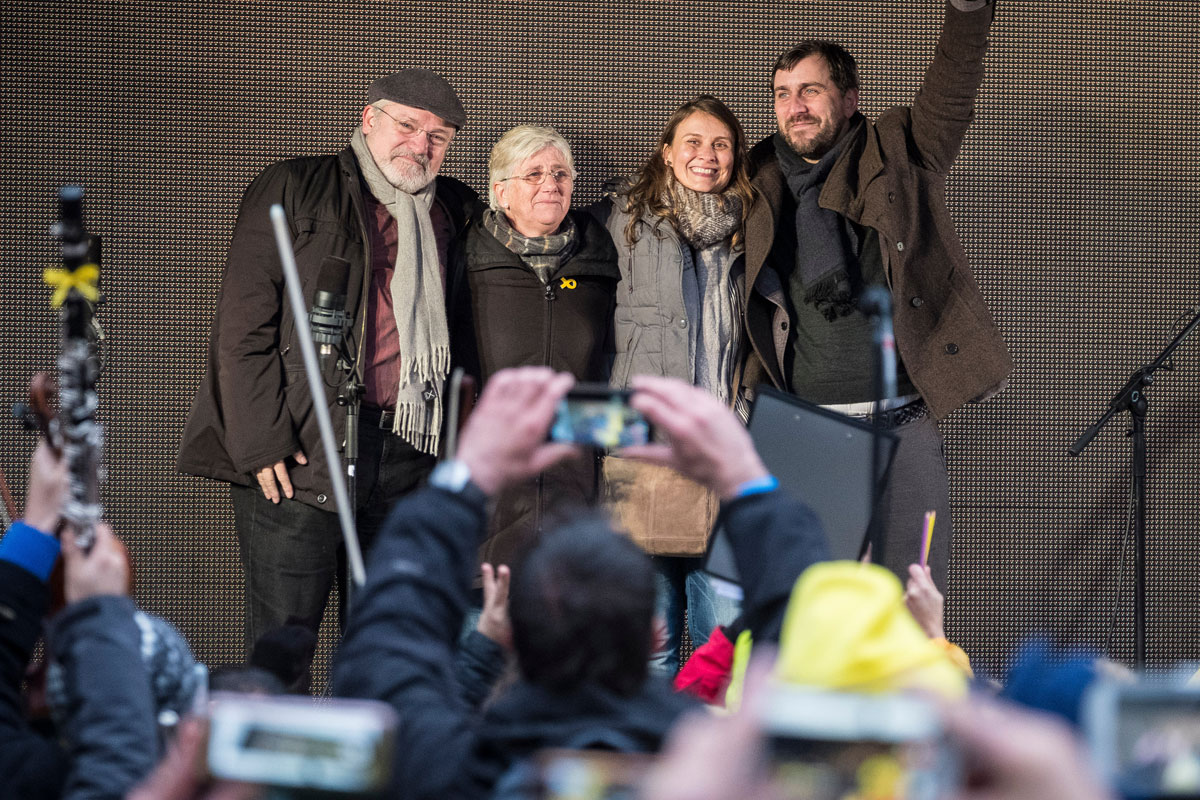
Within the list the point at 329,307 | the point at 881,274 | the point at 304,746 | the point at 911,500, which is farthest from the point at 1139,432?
the point at 304,746

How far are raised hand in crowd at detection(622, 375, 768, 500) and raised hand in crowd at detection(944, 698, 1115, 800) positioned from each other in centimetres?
53

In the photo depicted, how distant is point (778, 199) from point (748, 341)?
0.38m

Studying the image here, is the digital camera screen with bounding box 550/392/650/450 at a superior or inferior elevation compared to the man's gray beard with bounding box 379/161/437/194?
inferior

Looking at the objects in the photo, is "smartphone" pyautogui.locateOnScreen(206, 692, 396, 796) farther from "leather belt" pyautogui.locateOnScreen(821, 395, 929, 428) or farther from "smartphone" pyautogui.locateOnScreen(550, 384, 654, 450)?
"leather belt" pyautogui.locateOnScreen(821, 395, 929, 428)

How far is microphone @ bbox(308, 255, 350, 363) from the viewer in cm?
297

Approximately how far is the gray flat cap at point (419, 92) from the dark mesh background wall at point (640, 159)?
0.72m

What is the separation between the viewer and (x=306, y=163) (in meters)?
3.41

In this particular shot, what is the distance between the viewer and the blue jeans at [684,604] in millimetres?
3260

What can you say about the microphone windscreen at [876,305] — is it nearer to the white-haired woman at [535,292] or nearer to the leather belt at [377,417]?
the white-haired woman at [535,292]

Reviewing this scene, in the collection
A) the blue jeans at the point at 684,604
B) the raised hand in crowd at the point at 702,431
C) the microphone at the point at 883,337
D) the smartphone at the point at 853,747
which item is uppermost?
the microphone at the point at 883,337

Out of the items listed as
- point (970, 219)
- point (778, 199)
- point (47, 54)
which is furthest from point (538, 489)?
point (47, 54)

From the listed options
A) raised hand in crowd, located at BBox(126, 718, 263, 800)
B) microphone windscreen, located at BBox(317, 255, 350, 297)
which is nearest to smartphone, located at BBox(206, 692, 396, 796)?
raised hand in crowd, located at BBox(126, 718, 263, 800)

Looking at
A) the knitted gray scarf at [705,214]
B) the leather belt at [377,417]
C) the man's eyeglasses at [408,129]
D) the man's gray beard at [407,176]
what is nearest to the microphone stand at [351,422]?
the leather belt at [377,417]

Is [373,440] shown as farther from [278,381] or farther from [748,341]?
[748,341]
